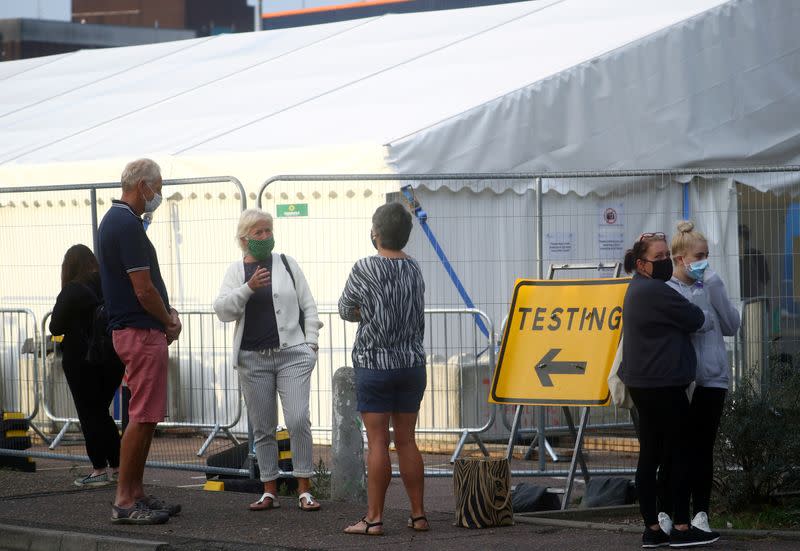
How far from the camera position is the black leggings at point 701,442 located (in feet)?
23.6

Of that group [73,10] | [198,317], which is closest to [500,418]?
[198,317]

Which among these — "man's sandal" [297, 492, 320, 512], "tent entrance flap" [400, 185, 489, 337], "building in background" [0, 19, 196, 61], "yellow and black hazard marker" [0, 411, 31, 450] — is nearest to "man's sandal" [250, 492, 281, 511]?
"man's sandal" [297, 492, 320, 512]

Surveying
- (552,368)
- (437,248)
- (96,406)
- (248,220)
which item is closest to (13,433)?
(96,406)

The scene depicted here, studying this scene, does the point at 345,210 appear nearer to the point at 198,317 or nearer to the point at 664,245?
the point at 198,317

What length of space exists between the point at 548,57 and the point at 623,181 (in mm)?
2393

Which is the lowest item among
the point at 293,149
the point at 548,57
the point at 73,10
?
the point at 293,149

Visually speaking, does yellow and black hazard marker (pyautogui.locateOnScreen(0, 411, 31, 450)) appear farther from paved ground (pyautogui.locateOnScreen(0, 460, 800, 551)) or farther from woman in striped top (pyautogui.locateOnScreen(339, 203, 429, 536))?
woman in striped top (pyautogui.locateOnScreen(339, 203, 429, 536))

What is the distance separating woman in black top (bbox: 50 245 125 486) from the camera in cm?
963

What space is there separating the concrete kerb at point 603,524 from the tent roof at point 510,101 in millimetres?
4690

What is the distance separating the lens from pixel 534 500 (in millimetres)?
8352

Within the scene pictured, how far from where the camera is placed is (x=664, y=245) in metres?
7.04

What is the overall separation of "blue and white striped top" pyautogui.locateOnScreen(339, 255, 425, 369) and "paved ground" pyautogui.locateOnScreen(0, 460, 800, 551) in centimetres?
101

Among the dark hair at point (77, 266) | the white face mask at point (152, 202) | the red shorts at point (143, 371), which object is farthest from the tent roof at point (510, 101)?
the red shorts at point (143, 371)

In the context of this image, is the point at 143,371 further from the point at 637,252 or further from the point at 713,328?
the point at 713,328
